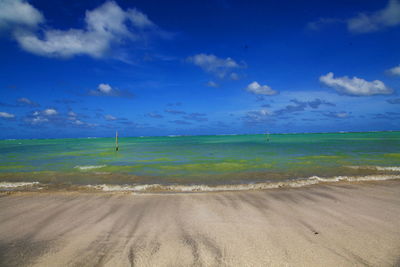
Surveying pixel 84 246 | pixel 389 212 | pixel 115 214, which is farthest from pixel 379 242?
pixel 115 214

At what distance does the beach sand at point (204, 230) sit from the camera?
354 centimetres

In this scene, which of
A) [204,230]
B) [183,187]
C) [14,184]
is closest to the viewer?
[204,230]

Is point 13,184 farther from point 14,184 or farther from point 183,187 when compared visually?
point 183,187

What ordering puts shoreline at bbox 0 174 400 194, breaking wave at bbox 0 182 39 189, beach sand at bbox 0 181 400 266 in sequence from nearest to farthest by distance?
beach sand at bbox 0 181 400 266 < shoreline at bbox 0 174 400 194 < breaking wave at bbox 0 182 39 189

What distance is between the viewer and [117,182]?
1164 centimetres

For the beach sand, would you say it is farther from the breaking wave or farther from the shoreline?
the breaking wave

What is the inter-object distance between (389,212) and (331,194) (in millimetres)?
1998

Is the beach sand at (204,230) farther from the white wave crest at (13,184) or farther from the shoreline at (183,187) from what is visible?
the white wave crest at (13,184)

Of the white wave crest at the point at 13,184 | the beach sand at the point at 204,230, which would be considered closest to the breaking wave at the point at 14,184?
the white wave crest at the point at 13,184

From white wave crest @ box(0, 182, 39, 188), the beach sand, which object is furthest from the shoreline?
the beach sand

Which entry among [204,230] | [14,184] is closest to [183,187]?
[204,230]

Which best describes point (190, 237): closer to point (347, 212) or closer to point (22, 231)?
point (22, 231)

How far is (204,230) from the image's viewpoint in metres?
4.61

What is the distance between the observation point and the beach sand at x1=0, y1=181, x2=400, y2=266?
11.6 feet
